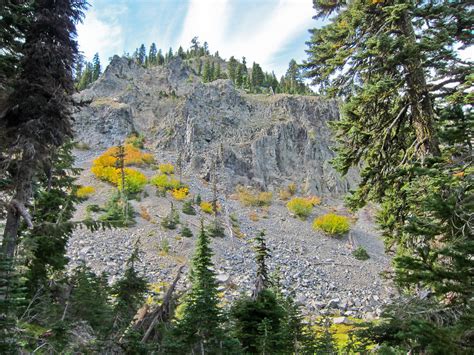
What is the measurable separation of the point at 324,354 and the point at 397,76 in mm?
6048

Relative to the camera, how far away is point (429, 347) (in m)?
2.52

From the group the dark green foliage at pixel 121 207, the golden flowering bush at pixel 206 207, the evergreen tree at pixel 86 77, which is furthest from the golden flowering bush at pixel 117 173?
the evergreen tree at pixel 86 77

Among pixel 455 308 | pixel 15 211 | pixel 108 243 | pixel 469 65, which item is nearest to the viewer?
pixel 455 308

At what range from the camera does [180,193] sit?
1665 inches

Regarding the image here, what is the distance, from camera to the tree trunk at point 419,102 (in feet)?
20.0

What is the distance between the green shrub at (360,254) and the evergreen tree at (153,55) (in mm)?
95310

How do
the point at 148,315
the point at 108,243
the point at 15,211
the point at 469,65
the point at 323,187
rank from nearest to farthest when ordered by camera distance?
the point at 469,65 → the point at 15,211 → the point at 148,315 → the point at 108,243 → the point at 323,187

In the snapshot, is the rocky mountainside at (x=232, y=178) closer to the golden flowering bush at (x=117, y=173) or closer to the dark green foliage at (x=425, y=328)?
the golden flowering bush at (x=117, y=173)

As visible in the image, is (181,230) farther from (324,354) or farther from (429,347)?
(429,347)

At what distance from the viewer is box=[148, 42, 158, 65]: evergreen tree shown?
111469 mm

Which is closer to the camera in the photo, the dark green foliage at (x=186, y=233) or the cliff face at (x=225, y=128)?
the dark green foliage at (x=186, y=233)

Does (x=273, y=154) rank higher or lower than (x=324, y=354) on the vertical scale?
higher

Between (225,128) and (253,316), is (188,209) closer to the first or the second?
(253,316)

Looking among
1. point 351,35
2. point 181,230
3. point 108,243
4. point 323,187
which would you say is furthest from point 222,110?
point 351,35
